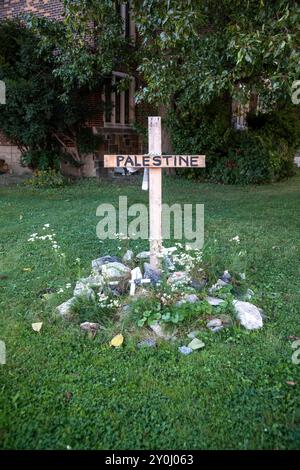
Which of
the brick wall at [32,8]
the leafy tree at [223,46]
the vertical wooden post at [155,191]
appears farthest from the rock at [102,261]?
the brick wall at [32,8]

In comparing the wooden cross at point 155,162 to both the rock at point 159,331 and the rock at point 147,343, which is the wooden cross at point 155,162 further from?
the rock at point 147,343

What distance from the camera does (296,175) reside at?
47.0ft

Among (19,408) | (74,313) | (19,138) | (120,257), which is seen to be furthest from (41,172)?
(19,408)

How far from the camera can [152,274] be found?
4.07 m

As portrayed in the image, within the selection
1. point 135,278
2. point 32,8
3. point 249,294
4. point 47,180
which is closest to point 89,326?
point 135,278

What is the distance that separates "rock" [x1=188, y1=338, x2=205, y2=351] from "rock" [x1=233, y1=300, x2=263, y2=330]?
1.49 feet

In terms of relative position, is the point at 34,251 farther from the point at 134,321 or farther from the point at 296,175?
the point at 296,175

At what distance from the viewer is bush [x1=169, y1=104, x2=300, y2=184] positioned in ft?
39.6

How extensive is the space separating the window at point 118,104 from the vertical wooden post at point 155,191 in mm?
8674

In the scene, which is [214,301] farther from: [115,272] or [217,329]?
[115,272]

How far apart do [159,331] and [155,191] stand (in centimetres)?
146

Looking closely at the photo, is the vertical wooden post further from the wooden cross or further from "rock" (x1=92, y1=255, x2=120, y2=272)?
"rock" (x1=92, y1=255, x2=120, y2=272)

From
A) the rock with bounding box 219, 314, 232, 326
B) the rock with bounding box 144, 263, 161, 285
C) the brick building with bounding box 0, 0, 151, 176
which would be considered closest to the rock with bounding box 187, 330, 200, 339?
the rock with bounding box 219, 314, 232, 326

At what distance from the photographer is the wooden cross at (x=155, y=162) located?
4148mm
